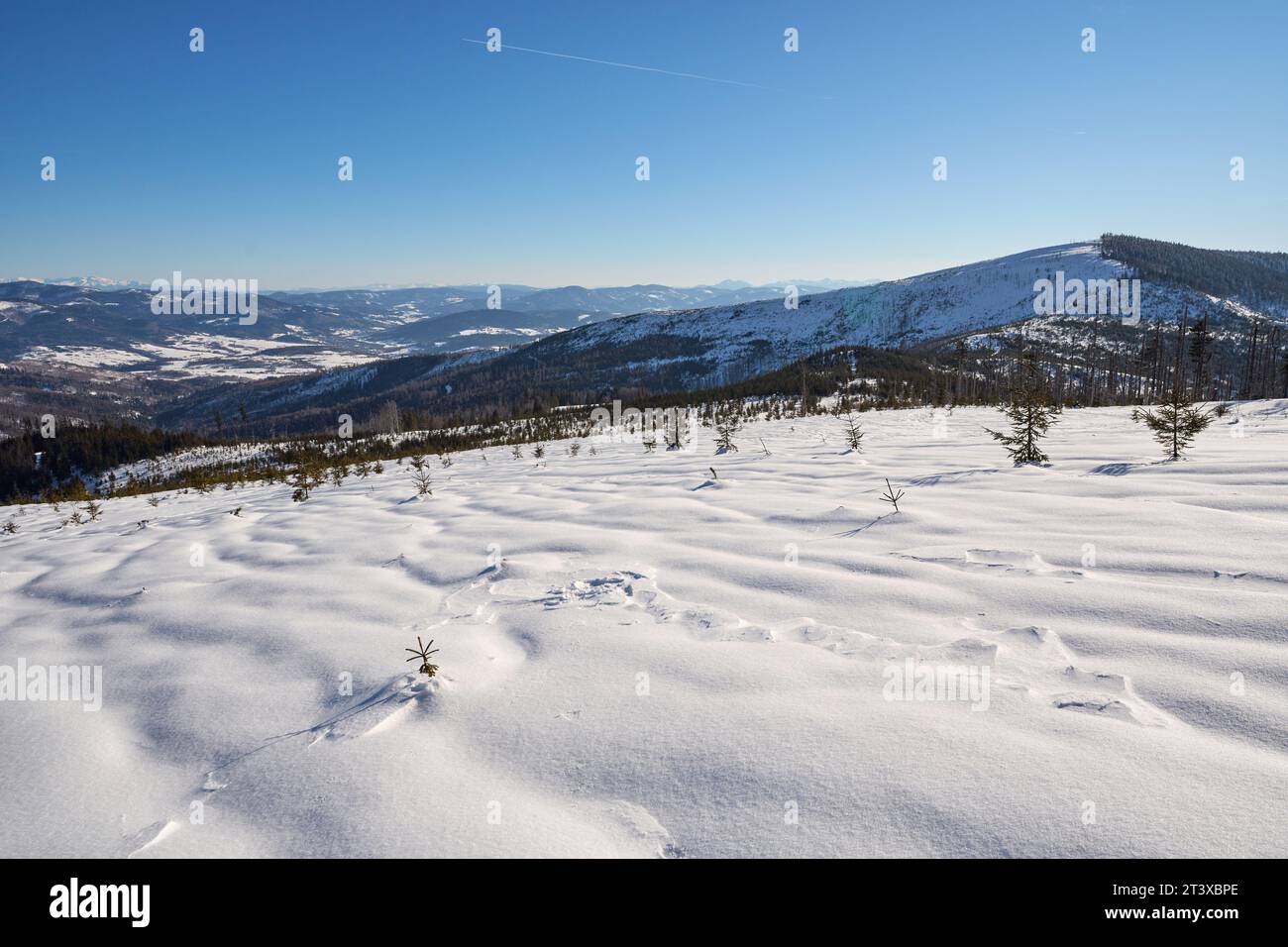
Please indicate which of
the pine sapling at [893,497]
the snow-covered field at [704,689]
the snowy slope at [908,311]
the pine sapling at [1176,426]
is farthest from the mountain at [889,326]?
the snow-covered field at [704,689]

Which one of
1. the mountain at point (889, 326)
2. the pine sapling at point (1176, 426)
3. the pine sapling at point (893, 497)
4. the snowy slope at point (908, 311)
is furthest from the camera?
the snowy slope at point (908, 311)

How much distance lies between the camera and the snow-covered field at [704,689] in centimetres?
181

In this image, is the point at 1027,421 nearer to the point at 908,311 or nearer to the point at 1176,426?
the point at 1176,426

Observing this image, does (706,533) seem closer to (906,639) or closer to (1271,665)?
(906,639)

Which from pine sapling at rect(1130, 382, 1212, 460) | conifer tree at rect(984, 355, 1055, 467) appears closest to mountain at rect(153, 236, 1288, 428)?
conifer tree at rect(984, 355, 1055, 467)

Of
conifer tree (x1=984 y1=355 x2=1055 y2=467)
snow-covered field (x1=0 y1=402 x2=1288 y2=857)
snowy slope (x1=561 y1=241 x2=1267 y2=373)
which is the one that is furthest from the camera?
snowy slope (x1=561 y1=241 x2=1267 y2=373)

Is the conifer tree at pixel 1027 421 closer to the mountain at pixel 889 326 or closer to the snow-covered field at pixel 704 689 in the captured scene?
the snow-covered field at pixel 704 689

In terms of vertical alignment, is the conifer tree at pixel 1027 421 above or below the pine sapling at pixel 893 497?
above

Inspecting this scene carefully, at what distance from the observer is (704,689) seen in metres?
2.62

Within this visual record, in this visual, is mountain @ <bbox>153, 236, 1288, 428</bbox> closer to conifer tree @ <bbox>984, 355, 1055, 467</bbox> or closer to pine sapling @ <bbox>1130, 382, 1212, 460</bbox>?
conifer tree @ <bbox>984, 355, 1055, 467</bbox>

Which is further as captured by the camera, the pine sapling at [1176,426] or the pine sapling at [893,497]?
the pine sapling at [1176,426]

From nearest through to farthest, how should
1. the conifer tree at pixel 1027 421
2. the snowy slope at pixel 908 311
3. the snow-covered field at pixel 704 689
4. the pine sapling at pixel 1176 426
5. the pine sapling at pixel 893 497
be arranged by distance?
1. the snow-covered field at pixel 704 689
2. the pine sapling at pixel 893 497
3. the pine sapling at pixel 1176 426
4. the conifer tree at pixel 1027 421
5. the snowy slope at pixel 908 311

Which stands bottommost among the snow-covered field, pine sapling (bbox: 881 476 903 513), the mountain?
the snow-covered field

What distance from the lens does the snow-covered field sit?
1.81 m
